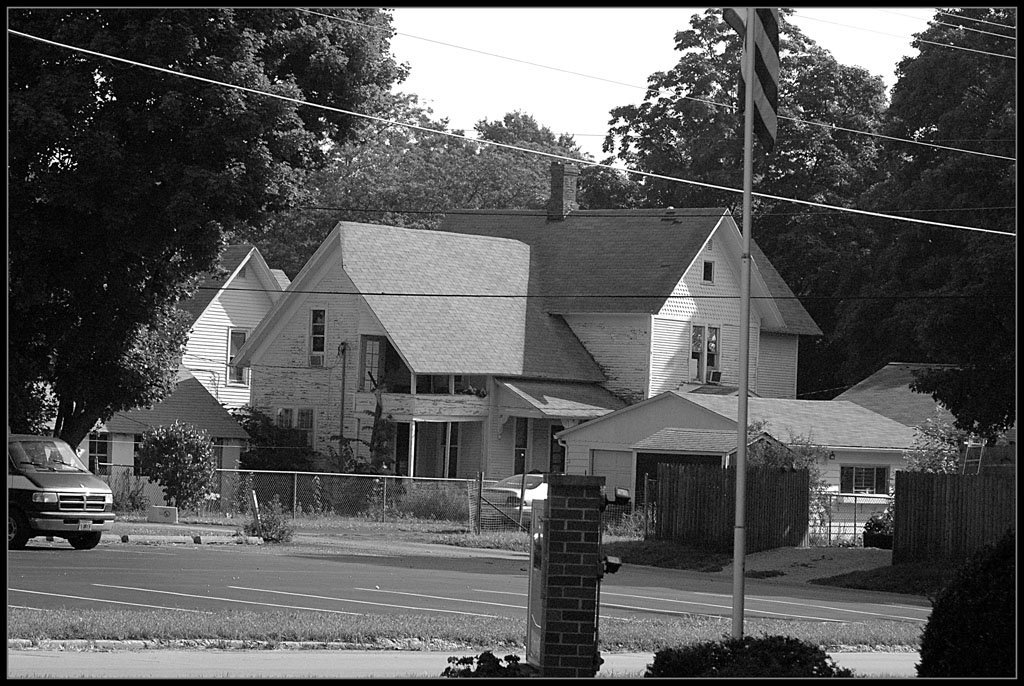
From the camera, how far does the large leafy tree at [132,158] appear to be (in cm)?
3012

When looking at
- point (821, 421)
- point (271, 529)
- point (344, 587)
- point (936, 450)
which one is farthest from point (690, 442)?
point (344, 587)

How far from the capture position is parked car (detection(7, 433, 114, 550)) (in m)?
27.2

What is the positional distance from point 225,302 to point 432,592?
37158 mm

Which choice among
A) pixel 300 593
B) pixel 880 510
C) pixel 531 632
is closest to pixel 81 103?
pixel 300 593

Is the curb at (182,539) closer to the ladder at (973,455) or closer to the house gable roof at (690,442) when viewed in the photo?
the house gable roof at (690,442)

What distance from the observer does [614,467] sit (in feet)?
146

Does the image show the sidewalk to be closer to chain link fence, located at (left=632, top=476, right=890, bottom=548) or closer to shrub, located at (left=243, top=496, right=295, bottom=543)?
shrub, located at (left=243, top=496, right=295, bottom=543)

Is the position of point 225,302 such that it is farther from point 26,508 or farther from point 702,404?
point 26,508

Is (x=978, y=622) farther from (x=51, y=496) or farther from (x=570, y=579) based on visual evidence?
(x=51, y=496)

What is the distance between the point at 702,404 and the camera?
42.8 metres

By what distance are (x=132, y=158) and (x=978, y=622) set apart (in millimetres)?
24654

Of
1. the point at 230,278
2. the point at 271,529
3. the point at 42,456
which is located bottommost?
the point at 271,529

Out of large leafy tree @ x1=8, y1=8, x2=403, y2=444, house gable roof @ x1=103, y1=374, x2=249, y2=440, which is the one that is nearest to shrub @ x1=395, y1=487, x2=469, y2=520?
house gable roof @ x1=103, y1=374, x2=249, y2=440

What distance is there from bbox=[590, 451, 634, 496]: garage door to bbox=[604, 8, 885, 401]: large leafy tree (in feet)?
Result: 56.0
